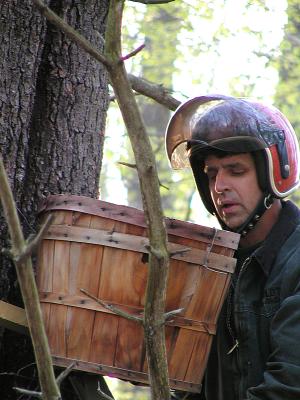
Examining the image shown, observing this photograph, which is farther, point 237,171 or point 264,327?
point 237,171

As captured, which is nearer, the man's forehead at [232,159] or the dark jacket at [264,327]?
the dark jacket at [264,327]

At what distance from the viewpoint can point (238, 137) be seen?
425 centimetres

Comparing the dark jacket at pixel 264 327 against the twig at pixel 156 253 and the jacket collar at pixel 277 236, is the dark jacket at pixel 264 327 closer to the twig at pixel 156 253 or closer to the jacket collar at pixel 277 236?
the jacket collar at pixel 277 236

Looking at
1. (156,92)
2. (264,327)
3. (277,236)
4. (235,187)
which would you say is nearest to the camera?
(264,327)

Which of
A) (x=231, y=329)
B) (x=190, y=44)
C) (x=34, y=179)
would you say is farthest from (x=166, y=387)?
(x=190, y=44)

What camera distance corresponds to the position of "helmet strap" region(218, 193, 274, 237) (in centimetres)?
426

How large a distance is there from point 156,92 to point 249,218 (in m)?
1.91

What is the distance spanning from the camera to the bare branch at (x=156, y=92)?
592 centimetres

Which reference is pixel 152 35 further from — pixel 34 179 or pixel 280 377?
pixel 280 377

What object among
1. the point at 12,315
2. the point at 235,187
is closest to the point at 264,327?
the point at 235,187

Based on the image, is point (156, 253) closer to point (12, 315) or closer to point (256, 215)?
point (12, 315)

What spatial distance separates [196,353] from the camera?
379 cm

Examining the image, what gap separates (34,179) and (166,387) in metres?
1.65

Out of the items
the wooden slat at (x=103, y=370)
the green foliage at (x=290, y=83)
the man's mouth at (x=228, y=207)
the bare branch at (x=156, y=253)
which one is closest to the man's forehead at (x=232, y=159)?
the man's mouth at (x=228, y=207)
